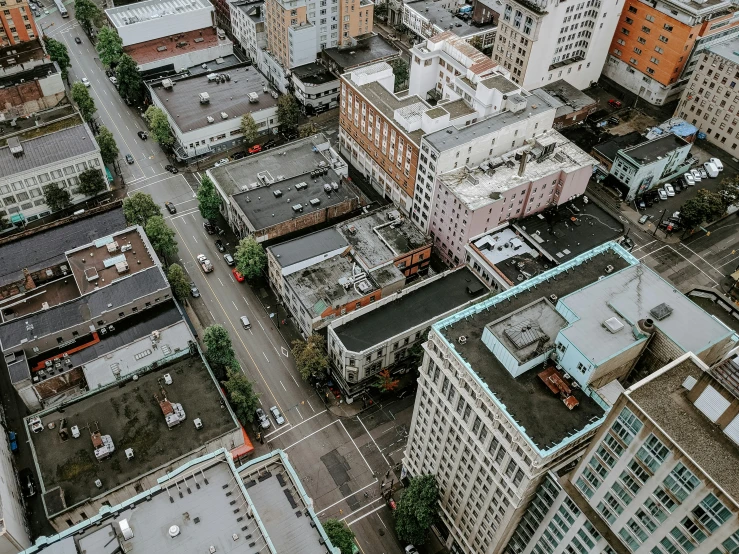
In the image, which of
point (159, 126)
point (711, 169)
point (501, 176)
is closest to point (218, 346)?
point (501, 176)

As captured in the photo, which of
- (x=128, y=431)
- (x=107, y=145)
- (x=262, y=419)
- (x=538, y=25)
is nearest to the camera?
(x=128, y=431)

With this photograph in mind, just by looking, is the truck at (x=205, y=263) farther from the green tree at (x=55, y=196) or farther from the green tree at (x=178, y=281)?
the green tree at (x=55, y=196)

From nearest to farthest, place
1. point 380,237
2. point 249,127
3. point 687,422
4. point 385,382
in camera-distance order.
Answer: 1. point 687,422
2. point 385,382
3. point 380,237
4. point 249,127

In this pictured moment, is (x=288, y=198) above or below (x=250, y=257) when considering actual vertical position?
above

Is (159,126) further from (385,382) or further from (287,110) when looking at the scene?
(385,382)

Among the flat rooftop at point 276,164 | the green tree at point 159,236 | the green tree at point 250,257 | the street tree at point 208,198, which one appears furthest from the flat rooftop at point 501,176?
the green tree at point 159,236

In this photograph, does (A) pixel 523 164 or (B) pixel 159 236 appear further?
(B) pixel 159 236

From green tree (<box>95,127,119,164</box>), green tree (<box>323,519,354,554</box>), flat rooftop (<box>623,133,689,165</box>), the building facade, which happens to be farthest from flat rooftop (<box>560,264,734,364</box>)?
green tree (<box>95,127,119,164</box>)
